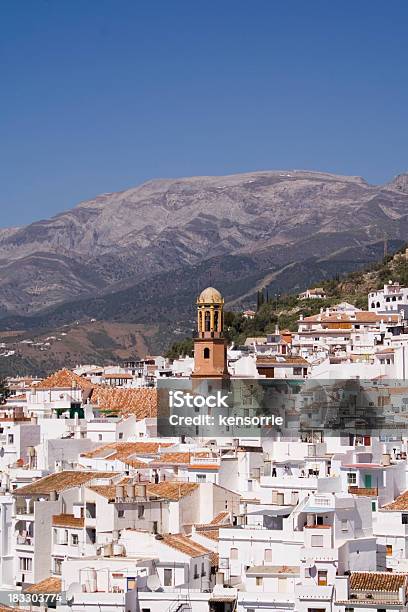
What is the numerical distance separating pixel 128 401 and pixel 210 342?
5.94 metres

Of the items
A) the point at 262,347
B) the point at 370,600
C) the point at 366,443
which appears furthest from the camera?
the point at 262,347

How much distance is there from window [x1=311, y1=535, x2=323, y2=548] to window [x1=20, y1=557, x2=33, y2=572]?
9963 mm

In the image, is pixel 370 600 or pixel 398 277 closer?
pixel 370 600

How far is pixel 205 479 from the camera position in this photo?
42.6 meters

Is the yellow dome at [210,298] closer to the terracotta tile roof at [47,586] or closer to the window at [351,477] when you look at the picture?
the window at [351,477]

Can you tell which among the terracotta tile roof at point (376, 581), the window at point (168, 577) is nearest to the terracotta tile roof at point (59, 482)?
the window at point (168, 577)

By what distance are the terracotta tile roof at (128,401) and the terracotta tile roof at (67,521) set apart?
2190 cm

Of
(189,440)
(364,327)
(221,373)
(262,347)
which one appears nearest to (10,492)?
(189,440)

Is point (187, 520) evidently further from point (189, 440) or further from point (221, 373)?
point (221, 373)

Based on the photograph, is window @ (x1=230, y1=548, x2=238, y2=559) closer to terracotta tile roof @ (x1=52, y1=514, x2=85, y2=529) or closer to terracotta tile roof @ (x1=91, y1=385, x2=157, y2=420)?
terracotta tile roof @ (x1=52, y1=514, x2=85, y2=529)

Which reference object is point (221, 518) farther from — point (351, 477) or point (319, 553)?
point (319, 553)

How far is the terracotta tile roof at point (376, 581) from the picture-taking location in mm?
30359

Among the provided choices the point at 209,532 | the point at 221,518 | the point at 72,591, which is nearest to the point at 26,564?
the point at 221,518

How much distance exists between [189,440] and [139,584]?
824 inches
